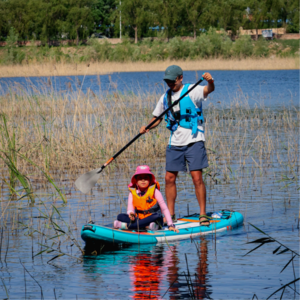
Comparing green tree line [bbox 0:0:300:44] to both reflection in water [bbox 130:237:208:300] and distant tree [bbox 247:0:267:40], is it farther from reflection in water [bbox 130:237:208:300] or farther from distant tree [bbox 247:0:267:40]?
reflection in water [bbox 130:237:208:300]

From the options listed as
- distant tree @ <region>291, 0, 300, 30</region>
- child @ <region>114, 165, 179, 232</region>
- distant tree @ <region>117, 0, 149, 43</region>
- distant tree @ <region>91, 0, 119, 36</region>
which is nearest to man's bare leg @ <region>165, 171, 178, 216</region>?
child @ <region>114, 165, 179, 232</region>

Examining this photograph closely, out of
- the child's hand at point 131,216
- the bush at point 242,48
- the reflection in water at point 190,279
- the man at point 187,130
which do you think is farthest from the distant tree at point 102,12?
the reflection in water at point 190,279

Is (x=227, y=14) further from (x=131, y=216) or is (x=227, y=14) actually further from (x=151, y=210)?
(x=131, y=216)

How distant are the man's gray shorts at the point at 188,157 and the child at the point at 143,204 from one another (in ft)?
1.15

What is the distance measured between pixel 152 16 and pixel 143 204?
68143 millimetres

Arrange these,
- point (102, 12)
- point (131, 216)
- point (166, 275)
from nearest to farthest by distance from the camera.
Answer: point (166, 275) < point (131, 216) < point (102, 12)

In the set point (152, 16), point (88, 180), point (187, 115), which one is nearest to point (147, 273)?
point (187, 115)

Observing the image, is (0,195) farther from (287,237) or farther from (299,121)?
(299,121)

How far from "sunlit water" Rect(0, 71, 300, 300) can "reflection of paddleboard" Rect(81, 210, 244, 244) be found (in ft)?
0.28

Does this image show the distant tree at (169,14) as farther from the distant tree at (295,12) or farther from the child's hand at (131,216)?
the child's hand at (131,216)

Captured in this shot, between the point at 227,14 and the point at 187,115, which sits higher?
the point at 227,14

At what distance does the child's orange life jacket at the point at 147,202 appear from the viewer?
615cm

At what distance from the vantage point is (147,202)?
20.3 feet

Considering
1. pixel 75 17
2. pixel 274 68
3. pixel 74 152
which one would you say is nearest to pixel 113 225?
pixel 74 152
